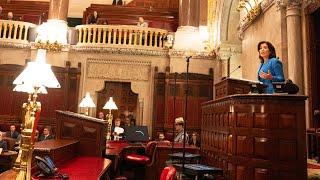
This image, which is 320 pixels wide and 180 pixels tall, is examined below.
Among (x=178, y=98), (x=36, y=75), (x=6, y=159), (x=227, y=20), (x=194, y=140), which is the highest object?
(x=227, y=20)

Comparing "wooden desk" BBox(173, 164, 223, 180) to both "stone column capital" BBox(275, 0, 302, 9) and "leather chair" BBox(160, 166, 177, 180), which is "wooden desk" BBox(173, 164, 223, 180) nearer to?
"leather chair" BBox(160, 166, 177, 180)

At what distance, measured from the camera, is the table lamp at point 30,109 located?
240 centimetres

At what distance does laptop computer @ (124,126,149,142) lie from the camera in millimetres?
8461

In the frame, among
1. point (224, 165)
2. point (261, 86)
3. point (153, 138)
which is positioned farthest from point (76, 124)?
point (153, 138)

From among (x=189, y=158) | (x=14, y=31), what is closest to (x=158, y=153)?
(x=189, y=158)

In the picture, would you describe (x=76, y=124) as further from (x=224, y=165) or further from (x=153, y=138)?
→ (x=153, y=138)

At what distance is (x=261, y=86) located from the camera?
4398mm

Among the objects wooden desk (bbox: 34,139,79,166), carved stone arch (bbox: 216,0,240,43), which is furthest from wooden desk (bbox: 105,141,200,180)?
carved stone arch (bbox: 216,0,240,43)

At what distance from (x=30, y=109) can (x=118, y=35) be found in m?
9.69

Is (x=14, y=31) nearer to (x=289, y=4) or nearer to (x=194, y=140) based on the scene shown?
(x=194, y=140)

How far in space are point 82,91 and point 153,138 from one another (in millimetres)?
3028

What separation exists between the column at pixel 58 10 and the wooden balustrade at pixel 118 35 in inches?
37.8

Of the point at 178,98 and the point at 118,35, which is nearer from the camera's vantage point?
the point at 178,98

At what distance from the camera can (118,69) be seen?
12016 millimetres
